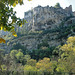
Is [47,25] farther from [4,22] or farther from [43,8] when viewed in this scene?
[4,22]

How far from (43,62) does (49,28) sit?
26941 millimetres

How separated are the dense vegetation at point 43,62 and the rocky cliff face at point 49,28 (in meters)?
5.40

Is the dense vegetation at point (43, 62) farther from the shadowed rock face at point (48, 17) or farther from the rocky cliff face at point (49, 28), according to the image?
the shadowed rock face at point (48, 17)

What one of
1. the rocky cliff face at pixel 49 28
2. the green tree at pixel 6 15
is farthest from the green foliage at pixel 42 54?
the green tree at pixel 6 15

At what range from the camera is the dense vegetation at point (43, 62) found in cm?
1781

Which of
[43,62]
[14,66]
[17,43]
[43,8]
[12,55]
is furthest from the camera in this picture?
[43,8]

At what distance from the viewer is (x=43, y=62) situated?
2316cm

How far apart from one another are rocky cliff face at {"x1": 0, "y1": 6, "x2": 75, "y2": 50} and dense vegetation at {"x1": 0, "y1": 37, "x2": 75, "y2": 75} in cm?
540

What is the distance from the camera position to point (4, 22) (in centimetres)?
403

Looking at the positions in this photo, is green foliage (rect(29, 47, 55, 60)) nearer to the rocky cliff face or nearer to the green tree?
the rocky cliff face

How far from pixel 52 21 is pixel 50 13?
12.0 feet

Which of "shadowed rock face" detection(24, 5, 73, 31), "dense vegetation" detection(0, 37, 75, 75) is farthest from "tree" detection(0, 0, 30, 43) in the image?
"shadowed rock face" detection(24, 5, 73, 31)

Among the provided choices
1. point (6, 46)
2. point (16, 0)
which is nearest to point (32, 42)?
point (6, 46)

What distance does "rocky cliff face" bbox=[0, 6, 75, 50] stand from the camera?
38.9m
